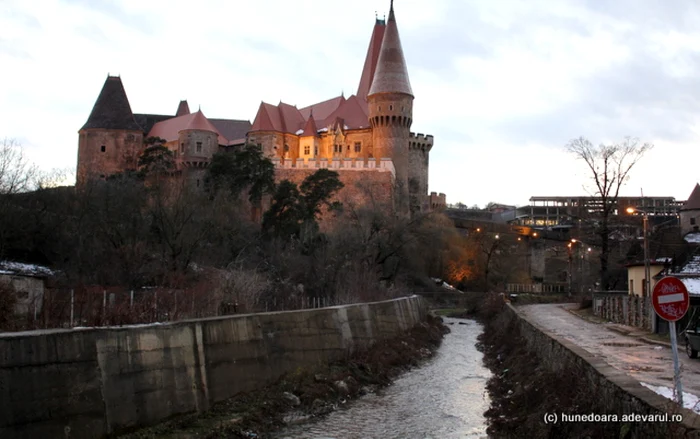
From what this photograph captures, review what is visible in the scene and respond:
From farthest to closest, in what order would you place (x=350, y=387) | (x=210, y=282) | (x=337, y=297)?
(x=337, y=297), (x=210, y=282), (x=350, y=387)

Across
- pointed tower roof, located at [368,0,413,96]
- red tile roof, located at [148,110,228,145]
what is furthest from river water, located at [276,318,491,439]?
red tile roof, located at [148,110,228,145]

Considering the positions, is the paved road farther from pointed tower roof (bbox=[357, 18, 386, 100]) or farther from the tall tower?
pointed tower roof (bbox=[357, 18, 386, 100])

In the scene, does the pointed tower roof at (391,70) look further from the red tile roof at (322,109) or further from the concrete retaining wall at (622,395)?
the concrete retaining wall at (622,395)

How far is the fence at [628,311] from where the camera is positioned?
2153 centimetres

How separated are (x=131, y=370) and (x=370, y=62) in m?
73.6

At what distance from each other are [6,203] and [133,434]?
2568 cm

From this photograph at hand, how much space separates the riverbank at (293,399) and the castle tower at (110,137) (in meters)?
56.6

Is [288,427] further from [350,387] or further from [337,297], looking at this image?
[337,297]

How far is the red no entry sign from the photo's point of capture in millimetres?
7148

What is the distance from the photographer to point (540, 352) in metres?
15.4

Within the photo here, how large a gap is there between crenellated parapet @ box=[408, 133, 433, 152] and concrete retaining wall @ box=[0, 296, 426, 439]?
2466 inches

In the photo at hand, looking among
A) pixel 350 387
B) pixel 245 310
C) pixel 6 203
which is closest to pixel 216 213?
pixel 6 203

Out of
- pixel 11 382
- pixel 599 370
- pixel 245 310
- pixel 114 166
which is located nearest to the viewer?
pixel 11 382

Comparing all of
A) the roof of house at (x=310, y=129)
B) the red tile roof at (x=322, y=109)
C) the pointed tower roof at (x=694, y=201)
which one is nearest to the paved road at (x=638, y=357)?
the pointed tower roof at (x=694, y=201)
